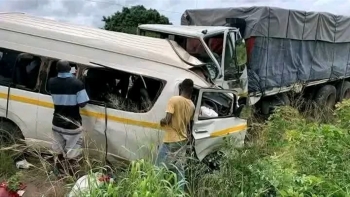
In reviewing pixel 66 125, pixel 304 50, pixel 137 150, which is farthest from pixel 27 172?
pixel 304 50

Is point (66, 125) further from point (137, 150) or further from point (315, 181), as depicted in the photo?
point (315, 181)

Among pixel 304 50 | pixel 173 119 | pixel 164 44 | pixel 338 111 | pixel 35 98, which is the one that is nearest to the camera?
pixel 173 119

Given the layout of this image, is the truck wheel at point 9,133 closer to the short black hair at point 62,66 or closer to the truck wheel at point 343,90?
the short black hair at point 62,66

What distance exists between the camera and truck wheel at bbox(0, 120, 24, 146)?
630 centimetres

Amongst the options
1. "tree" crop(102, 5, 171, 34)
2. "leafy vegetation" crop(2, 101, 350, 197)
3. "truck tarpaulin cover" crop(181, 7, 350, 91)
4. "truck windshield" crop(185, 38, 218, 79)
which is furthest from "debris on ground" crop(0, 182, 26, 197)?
"tree" crop(102, 5, 171, 34)

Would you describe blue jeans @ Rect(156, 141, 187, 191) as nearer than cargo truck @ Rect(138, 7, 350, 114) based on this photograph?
Yes

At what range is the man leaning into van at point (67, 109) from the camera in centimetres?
581

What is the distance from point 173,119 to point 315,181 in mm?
1816

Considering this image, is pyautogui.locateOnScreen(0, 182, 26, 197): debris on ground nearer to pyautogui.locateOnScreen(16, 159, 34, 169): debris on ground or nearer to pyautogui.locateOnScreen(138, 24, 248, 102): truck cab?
pyautogui.locateOnScreen(16, 159, 34, 169): debris on ground

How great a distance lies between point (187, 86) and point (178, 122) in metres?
0.41

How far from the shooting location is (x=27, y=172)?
580 centimetres

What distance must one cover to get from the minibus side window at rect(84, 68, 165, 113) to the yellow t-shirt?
1.29 feet

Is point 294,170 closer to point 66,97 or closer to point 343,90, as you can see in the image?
point 66,97

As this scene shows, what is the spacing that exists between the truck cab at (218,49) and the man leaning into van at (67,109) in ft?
8.26
